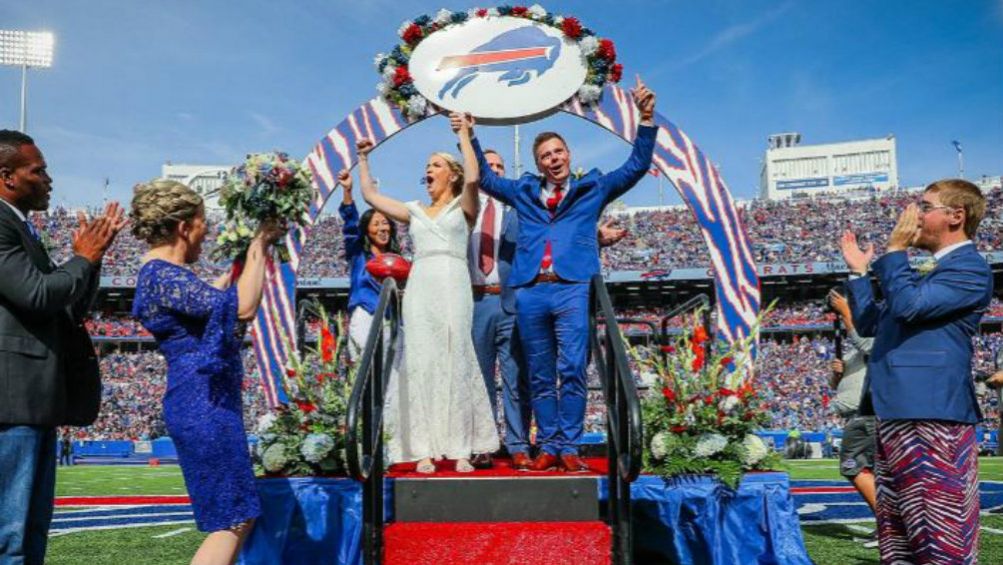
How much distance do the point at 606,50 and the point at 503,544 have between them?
4216 millimetres

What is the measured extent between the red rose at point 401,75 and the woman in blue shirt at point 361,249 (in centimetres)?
142

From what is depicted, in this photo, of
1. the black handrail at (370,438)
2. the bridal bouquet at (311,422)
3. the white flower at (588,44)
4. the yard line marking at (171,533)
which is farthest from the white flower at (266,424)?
the white flower at (588,44)

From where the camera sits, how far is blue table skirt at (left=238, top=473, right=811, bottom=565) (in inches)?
162

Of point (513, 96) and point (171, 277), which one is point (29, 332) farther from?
point (513, 96)

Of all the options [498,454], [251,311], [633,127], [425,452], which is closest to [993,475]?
[633,127]

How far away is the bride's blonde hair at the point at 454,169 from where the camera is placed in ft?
15.5

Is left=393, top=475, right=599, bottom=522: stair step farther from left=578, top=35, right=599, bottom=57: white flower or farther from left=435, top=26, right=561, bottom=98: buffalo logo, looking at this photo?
left=578, top=35, right=599, bottom=57: white flower

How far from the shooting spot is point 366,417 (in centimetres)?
356

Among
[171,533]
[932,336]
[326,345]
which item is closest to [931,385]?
[932,336]

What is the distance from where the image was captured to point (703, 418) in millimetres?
4336

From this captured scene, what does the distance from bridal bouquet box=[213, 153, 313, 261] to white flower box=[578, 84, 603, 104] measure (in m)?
3.39

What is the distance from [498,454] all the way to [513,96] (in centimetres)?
270

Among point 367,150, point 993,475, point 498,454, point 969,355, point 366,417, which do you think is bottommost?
point 993,475

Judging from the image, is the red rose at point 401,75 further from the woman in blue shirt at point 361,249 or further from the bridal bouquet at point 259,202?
the bridal bouquet at point 259,202
